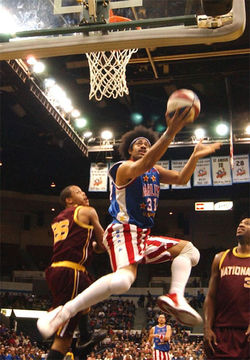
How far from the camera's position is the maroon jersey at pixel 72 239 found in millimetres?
4559

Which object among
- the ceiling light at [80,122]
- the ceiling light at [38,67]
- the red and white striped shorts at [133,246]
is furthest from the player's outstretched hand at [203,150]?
the ceiling light at [80,122]

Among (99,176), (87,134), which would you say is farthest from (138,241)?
(87,134)

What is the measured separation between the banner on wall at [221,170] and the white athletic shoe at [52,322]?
487 inches

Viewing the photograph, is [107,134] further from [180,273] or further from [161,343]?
[180,273]

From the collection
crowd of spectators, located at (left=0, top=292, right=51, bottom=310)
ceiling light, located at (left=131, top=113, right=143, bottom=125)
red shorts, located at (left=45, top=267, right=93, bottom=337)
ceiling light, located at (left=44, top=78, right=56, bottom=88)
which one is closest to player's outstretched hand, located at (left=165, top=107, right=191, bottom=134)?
red shorts, located at (left=45, top=267, right=93, bottom=337)

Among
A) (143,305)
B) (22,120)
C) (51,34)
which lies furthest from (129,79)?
(143,305)

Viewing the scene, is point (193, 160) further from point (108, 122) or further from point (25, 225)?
point (25, 225)

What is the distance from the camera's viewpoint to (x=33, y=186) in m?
26.3

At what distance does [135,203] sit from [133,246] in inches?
15.7

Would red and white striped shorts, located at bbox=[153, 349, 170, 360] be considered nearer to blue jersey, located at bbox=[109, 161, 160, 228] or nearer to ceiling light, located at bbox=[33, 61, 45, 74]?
blue jersey, located at bbox=[109, 161, 160, 228]

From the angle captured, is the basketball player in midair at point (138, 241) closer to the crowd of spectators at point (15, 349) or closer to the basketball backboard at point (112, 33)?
the basketball backboard at point (112, 33)

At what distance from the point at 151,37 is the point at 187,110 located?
98 centimetres

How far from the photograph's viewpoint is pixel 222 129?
16.2 meters

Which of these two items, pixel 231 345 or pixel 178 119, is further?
pixel 231 345
